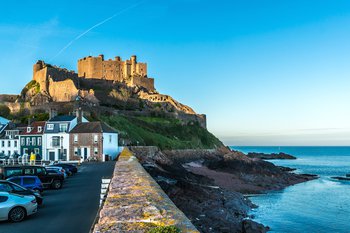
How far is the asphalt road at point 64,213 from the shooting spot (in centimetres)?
1343

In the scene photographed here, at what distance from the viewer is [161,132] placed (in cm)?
8969

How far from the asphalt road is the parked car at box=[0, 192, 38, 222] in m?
0.27

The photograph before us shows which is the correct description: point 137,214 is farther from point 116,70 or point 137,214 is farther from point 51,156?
point 116,70

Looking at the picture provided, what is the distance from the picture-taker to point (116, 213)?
6.27 m

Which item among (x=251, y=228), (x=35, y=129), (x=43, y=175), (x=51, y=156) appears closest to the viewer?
(x=251, y=228)

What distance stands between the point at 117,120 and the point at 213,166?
21456mm

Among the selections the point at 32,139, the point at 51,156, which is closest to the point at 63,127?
the point at 51,156

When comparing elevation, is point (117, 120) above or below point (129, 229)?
above

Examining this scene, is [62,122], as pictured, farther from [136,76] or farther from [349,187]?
[136,76]

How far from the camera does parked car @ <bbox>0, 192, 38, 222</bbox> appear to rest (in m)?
14.3

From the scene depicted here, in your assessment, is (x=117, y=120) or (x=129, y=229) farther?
(x=117, y=120)

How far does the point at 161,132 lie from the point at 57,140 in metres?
38.9

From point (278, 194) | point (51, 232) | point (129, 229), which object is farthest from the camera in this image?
point (278, 194)

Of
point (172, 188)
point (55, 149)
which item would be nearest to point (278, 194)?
point (172, 188)
